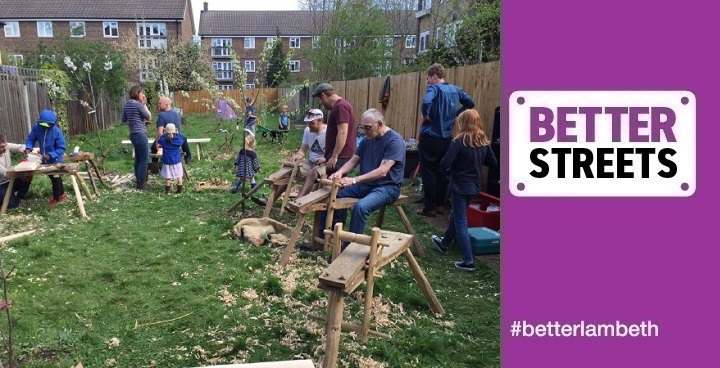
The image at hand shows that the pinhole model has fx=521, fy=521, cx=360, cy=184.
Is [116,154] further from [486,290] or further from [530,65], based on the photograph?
[530,65]

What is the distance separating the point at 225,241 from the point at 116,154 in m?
8.35

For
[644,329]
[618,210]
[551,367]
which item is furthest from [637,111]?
[551,367]

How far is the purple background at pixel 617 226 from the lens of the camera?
100 centimetres

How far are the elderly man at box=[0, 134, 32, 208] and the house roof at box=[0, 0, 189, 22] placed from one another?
3862cm

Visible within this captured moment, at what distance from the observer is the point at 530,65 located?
3.34 ft

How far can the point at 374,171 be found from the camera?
16.9 ft

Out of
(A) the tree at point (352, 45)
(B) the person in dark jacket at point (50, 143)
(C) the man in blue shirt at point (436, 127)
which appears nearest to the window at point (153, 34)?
(A) the tree at point (352, 45)

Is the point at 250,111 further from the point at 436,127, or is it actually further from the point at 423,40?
the point at 423,40

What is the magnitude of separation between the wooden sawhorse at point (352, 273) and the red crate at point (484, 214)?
2.89m

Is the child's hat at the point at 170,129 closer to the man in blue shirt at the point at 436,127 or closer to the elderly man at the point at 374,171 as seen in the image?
the man in blue shirt at the point at 436,127

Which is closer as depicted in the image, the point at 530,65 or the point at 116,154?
the point at 530,65

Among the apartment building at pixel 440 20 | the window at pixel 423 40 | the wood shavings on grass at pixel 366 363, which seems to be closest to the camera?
the wood shavings on grass at pixel 366 363

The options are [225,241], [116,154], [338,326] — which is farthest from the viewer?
[116,154]

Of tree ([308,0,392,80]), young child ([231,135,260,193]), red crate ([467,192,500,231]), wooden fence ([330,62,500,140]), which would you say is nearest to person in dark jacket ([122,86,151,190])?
young child ([231,135,260,193])
